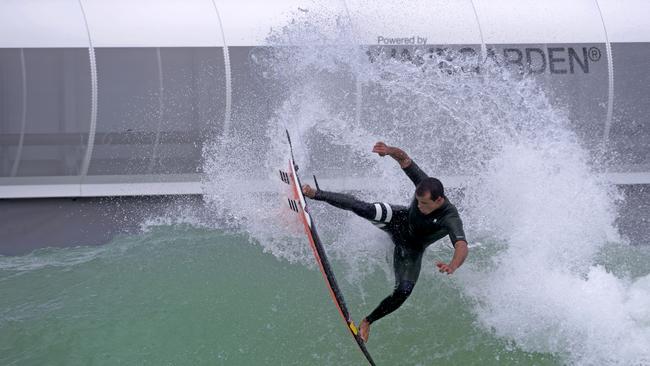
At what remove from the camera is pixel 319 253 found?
4.94 metres

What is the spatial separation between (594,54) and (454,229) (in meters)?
5.46

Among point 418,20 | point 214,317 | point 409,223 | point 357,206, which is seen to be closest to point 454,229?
point 409,223

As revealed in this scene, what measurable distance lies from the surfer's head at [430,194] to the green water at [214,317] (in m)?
1.04

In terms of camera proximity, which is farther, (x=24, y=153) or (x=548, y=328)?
(x=24, y=153)

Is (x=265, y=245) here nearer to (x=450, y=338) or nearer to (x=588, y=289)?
(x=450, y=338)

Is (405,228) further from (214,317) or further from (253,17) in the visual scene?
(253,17)

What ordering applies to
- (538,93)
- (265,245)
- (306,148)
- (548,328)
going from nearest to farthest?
(548,328) → (265,245) → (306,148) → (538,93)

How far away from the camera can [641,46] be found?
9.38 m

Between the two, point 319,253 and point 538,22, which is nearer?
point 319,253

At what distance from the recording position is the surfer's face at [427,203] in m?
4.78

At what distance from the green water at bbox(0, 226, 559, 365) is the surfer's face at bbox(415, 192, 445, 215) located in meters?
0.98

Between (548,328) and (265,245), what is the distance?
9.03 ft

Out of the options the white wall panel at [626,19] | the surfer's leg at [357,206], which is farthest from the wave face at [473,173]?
the white wall panel at [626,19]

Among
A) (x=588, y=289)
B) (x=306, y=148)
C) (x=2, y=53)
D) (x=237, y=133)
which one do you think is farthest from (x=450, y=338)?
(x=2, y=53)
